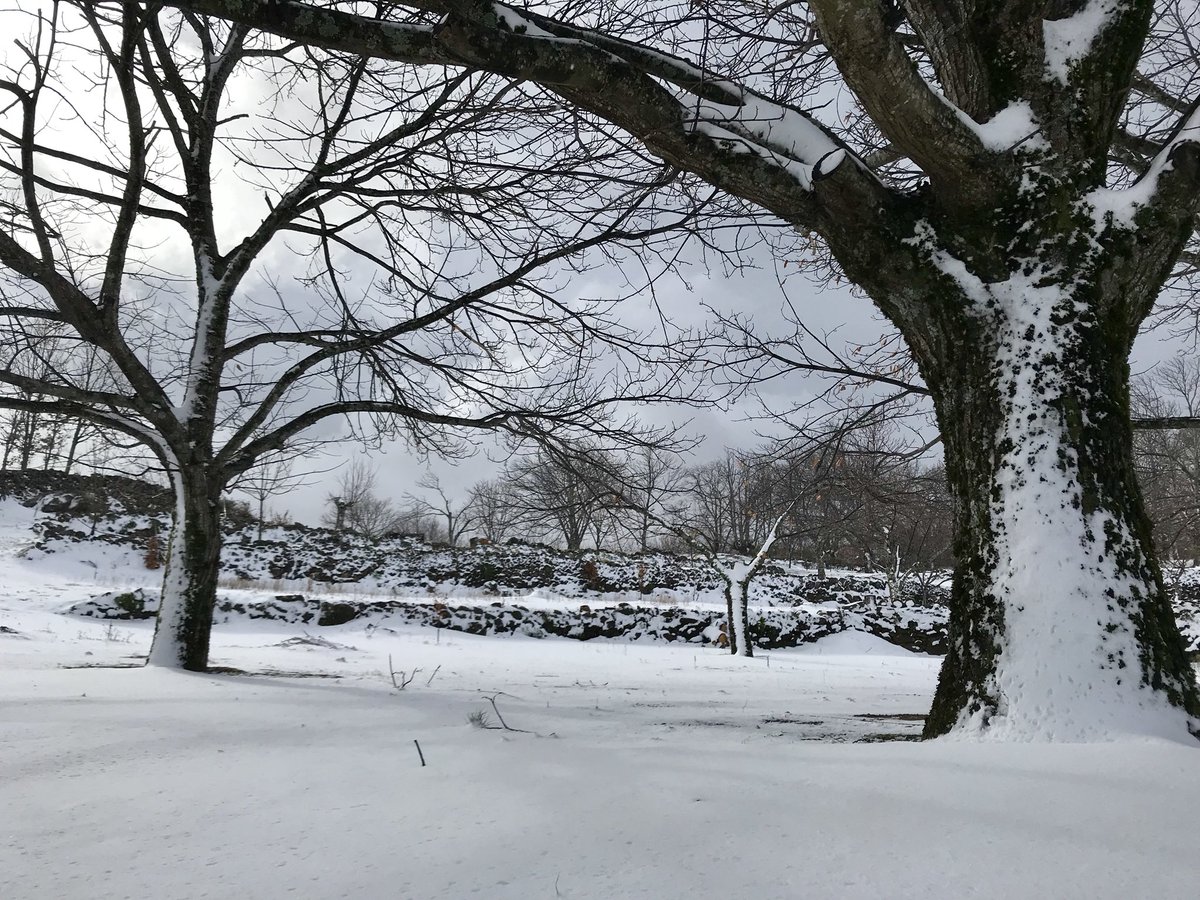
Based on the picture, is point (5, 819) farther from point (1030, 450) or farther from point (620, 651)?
point (620, 651)

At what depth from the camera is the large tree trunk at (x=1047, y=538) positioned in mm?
2070

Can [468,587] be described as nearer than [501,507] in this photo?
Answer: No

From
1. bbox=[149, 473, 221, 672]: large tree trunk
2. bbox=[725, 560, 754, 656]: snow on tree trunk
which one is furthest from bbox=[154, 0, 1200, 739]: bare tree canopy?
bbox=[725, 560, 754, 656]: snow on tree trunk

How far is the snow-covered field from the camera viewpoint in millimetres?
1145

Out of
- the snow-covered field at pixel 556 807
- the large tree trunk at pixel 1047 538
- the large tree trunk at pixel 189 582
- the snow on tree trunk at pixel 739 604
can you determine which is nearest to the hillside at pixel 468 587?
the snow on tree trunk at pixel 739 604

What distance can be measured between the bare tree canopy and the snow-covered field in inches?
16.5

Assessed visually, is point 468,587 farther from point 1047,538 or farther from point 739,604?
point 1047,538

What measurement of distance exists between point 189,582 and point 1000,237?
213 inches

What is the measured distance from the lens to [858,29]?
2.50 m

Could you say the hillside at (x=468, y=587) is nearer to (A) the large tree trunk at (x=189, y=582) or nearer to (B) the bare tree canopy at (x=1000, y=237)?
(A) the large tree trunk at (x=189, y=582)

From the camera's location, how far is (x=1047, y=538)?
2.27 m

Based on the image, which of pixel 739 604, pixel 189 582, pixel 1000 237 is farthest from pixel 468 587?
pixel 1000 237

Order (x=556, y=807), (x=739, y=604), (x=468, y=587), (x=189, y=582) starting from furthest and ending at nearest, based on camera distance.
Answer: (x=468, y=587), (x=739, y=604), (x=189, y=582), (x=556, y=807)

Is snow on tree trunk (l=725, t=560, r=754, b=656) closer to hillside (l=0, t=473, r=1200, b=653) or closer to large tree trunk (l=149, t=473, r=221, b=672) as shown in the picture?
hillside (l=0, t=473, r=1200, b=653)
